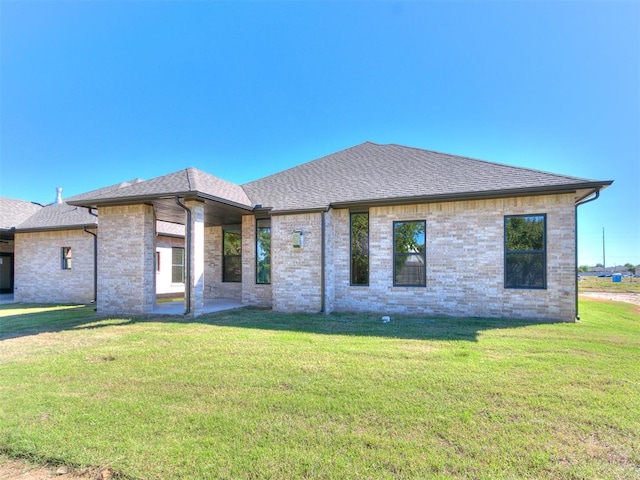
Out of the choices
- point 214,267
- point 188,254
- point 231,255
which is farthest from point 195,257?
point 214,267

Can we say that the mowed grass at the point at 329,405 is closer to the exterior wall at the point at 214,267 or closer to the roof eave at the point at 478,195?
the roof eave at the point at 478,195

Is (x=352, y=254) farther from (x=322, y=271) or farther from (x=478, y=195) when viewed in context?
(x=478, y=195)

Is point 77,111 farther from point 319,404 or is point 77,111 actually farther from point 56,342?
point 319,404

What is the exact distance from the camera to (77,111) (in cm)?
1363

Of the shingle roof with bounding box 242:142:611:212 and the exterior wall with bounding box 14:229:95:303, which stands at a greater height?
the shingle roof with bounding box 242:142:611:212

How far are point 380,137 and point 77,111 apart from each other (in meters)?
13.0

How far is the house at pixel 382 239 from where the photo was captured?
8.46m

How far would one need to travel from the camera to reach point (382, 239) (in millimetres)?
9820

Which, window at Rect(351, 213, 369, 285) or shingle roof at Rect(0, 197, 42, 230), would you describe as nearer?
window at Rect(351, 213, 369, 285)

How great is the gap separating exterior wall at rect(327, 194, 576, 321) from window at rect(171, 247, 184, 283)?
1083 centimetres

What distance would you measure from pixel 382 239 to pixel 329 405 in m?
6.77

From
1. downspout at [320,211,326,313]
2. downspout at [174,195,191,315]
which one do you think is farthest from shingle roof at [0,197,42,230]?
downspout at [320,211,326,313]

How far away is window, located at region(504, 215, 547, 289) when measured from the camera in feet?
27.8

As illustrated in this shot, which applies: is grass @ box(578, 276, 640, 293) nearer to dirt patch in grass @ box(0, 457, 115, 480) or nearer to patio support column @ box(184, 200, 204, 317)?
patio support column @ box(184, 200, 204, 317)
